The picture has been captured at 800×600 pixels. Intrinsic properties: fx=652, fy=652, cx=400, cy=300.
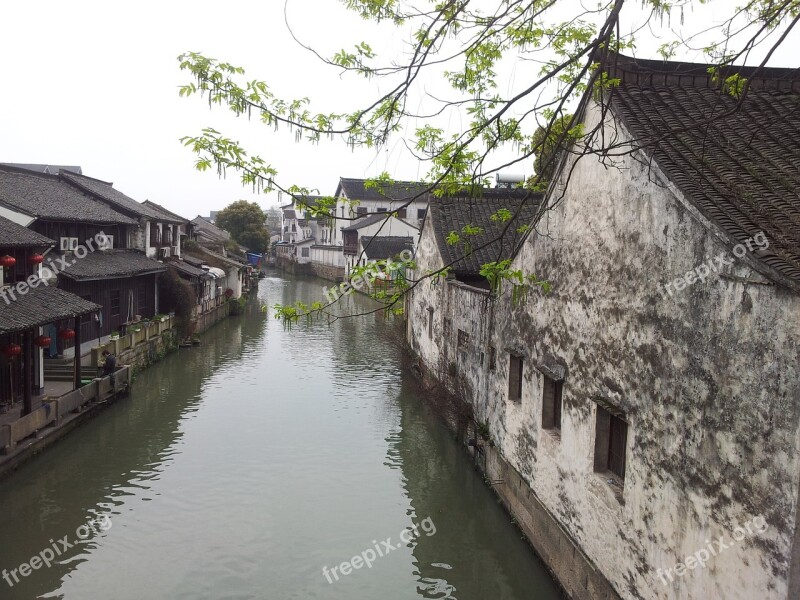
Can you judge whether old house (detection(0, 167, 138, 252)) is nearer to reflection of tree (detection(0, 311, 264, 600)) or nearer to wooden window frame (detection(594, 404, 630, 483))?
reflection of tree (detection(0, 311, 264, 600))

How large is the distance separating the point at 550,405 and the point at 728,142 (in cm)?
437

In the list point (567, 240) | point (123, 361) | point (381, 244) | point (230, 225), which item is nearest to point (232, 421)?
point (123, 361)

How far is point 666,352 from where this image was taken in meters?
6.46

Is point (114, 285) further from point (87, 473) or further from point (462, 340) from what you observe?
point (462, 340)

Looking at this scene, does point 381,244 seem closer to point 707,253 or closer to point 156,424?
point 156,424

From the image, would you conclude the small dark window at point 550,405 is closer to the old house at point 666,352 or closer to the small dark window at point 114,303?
the old house at point 666,352

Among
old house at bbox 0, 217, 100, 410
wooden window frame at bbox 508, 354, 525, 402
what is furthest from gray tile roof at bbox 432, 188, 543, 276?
old house at bbox 0, 217, 100, 410

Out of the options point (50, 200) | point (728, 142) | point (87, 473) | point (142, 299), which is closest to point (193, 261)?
point (142, 299)

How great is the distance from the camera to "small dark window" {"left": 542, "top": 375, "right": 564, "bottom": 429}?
9.77m

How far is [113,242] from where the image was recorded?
2541cm

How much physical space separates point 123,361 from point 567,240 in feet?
52.1

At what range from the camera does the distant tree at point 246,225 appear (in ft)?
207

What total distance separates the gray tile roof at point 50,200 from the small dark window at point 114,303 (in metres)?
2.52

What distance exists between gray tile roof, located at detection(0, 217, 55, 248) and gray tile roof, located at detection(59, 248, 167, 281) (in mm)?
3864
